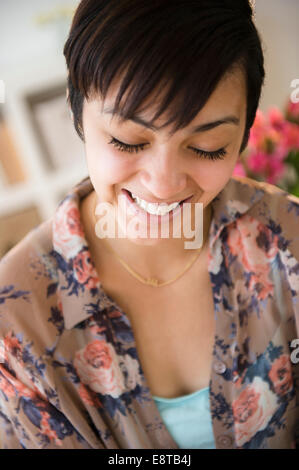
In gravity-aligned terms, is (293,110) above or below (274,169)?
above

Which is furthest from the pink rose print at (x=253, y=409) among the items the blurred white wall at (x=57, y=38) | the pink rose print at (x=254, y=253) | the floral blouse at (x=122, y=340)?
the blurred white wall at (x=57, y=38)

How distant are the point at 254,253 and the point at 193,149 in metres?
0.32

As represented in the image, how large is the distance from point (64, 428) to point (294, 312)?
513 millimetres

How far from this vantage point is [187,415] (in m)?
0.90

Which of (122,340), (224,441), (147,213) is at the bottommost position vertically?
(224,441)

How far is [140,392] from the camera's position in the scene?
2.87ft

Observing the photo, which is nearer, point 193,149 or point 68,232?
point 193,149

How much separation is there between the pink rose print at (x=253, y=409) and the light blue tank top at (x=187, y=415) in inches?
2.4

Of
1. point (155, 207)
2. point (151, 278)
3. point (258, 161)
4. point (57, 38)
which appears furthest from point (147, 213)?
point (57, 38)

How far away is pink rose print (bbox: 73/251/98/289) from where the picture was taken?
83cm

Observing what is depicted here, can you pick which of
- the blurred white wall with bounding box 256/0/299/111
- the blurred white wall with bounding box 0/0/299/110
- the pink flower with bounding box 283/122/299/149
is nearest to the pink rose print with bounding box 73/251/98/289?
the pink flower with bounding box 283/122/299/149

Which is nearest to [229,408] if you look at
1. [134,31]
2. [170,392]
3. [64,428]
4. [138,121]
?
[170,392]

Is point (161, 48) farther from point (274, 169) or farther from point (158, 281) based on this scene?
point (274, 169)

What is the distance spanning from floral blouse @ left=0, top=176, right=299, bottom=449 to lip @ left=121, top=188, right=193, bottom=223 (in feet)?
0.53
